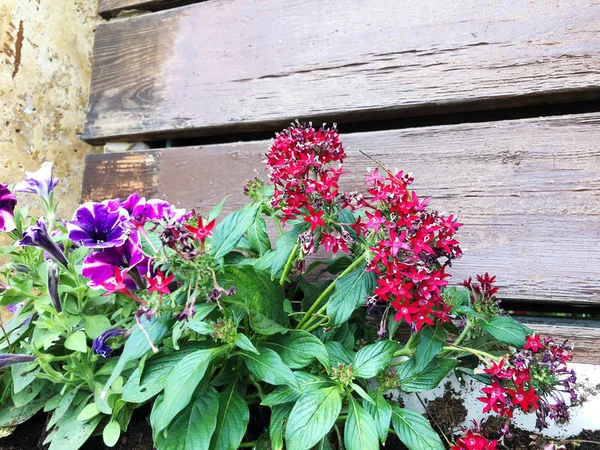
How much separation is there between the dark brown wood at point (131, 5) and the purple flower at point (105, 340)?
3.51ft

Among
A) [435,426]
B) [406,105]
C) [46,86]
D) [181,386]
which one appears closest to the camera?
[181,386]

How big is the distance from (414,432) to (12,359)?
0.79 metres

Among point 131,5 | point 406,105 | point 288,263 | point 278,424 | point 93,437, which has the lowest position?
point 93,437

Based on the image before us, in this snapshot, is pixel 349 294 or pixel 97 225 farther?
pixel 97 225

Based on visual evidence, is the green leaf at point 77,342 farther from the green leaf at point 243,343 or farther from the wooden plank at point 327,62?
the wooden plank at point 327,62

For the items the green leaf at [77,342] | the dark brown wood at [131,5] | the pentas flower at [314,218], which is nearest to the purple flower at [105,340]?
the green leaf at [77,342]

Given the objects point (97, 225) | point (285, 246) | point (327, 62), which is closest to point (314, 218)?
point (285, 246)

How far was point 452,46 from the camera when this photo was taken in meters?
1.14

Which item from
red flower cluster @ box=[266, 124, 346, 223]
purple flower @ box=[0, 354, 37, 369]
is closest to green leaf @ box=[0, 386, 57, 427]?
purple flower @ box=[0, 354, 37, 369]

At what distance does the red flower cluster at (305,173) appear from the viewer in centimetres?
81

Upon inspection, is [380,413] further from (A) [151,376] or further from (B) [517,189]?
(B) [517,189]

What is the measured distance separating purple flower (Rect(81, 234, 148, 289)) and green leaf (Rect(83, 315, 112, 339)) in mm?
131

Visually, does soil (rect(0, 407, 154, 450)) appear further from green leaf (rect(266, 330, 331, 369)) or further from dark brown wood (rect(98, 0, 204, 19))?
dark brown wood (rect(98, 0, 204, 19))

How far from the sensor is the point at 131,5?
1563 millimetres
